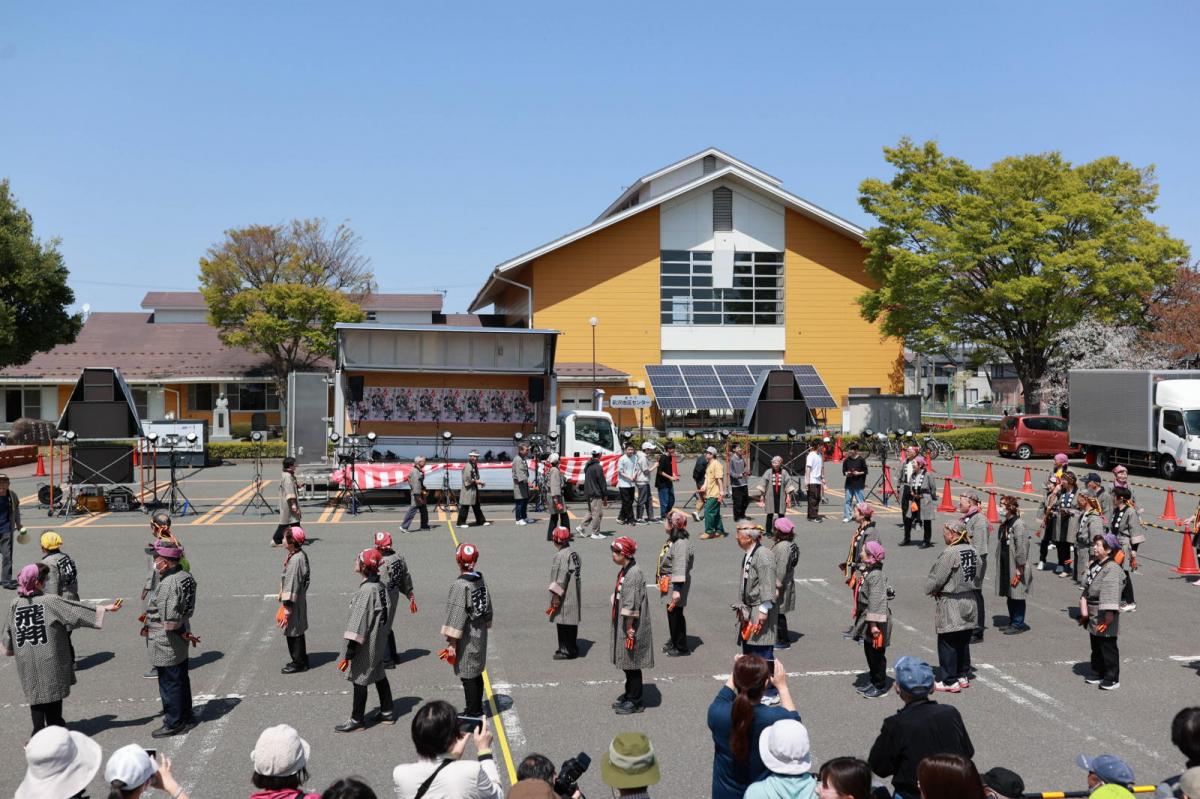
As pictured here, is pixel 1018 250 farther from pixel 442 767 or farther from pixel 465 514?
pixel 442 767

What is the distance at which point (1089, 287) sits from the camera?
37156 mm

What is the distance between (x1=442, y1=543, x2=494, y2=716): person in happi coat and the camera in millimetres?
8273

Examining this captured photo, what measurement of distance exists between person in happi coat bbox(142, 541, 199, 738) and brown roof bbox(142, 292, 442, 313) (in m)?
43.1

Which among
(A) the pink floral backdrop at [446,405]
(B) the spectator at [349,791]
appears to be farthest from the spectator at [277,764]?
(A) the pink floral backdrop at [446,405]

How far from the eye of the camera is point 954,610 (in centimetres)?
927

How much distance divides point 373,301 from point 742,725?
5178 cm

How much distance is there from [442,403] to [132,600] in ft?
43.5

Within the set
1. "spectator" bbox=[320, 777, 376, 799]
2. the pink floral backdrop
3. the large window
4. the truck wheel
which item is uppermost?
the large window

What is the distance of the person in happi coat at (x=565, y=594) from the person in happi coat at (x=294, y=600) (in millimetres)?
2483

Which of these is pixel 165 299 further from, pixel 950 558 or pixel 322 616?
pixel 950 558

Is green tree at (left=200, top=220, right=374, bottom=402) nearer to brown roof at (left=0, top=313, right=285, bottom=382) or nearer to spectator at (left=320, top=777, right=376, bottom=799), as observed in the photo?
brown roof at (left=0, top=313, right=285, bottom=382)

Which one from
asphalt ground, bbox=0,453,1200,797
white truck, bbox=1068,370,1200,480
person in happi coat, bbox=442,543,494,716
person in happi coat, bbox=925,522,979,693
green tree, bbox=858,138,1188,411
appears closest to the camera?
asphalt ground, bbox=0,453,1200,797

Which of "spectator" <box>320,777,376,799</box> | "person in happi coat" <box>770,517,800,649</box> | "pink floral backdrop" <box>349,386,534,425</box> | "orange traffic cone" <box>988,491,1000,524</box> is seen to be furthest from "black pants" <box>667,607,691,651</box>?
"pink floral backdrop" <box>349,386,534,425</box>

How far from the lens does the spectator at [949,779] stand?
Result: 422cm
